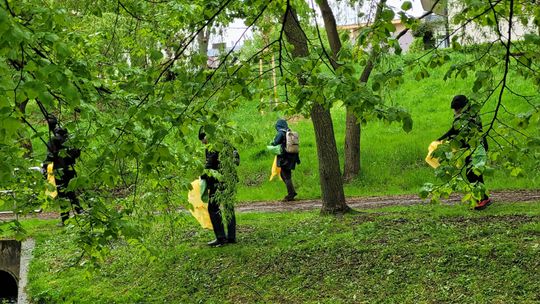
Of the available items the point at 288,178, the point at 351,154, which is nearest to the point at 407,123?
the point at 288,178

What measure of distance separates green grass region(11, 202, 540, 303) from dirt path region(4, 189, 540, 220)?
130 cm

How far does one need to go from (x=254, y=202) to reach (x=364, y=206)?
11.7ft

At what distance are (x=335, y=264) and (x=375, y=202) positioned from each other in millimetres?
4852

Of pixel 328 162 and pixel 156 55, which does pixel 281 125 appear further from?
pixel 156 55

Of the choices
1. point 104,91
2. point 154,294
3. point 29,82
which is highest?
point 104,91

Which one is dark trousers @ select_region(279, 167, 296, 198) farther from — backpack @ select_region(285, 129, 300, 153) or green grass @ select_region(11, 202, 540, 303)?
green grass @ select_region(11, 202, 540, 303)

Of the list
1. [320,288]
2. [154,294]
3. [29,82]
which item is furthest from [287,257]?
[29,82]

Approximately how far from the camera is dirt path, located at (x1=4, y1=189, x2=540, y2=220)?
10.6m

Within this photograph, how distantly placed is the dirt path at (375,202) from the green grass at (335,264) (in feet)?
4.25

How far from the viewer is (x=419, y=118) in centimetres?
1956

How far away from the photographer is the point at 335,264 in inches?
284

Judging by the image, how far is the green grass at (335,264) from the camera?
613 centimetres

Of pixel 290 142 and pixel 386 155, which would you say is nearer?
pixel 290 142

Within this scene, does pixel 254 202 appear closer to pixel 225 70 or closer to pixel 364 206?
pixel 364 206
